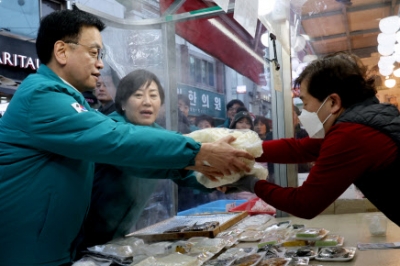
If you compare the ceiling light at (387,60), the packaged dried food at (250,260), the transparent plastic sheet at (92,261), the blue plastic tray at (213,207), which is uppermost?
the ceiling light at (387,60)

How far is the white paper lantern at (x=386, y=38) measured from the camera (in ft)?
17.3

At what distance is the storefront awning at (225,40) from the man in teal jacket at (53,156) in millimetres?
1736

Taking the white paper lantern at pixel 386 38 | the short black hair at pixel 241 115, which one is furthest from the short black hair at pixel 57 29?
the white paper lantern at pixel 386 38

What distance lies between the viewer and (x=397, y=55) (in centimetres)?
575

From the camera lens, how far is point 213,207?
2.98 meters

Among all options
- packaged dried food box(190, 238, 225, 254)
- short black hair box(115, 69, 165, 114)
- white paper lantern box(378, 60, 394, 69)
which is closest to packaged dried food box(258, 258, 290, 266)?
packaged dried food box(190, 238, 225, 254)

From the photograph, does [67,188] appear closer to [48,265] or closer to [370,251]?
[48,265]

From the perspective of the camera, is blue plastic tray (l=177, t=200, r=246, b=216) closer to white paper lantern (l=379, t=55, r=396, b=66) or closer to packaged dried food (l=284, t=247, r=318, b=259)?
packaged dried food (l=284, t=247, r=318, b=259)

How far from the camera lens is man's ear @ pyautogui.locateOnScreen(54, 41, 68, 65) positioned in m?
1.48

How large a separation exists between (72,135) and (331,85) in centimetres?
105

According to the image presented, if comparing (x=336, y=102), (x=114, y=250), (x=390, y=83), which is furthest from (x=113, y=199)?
(x=390, y=83)

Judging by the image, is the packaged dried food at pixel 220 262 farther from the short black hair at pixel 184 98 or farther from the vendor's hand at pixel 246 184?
the short black hair at pixel 184 98

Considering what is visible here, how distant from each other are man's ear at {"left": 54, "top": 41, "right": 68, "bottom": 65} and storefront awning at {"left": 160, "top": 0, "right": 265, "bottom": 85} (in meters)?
1.55

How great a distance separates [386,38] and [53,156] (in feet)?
17.0
